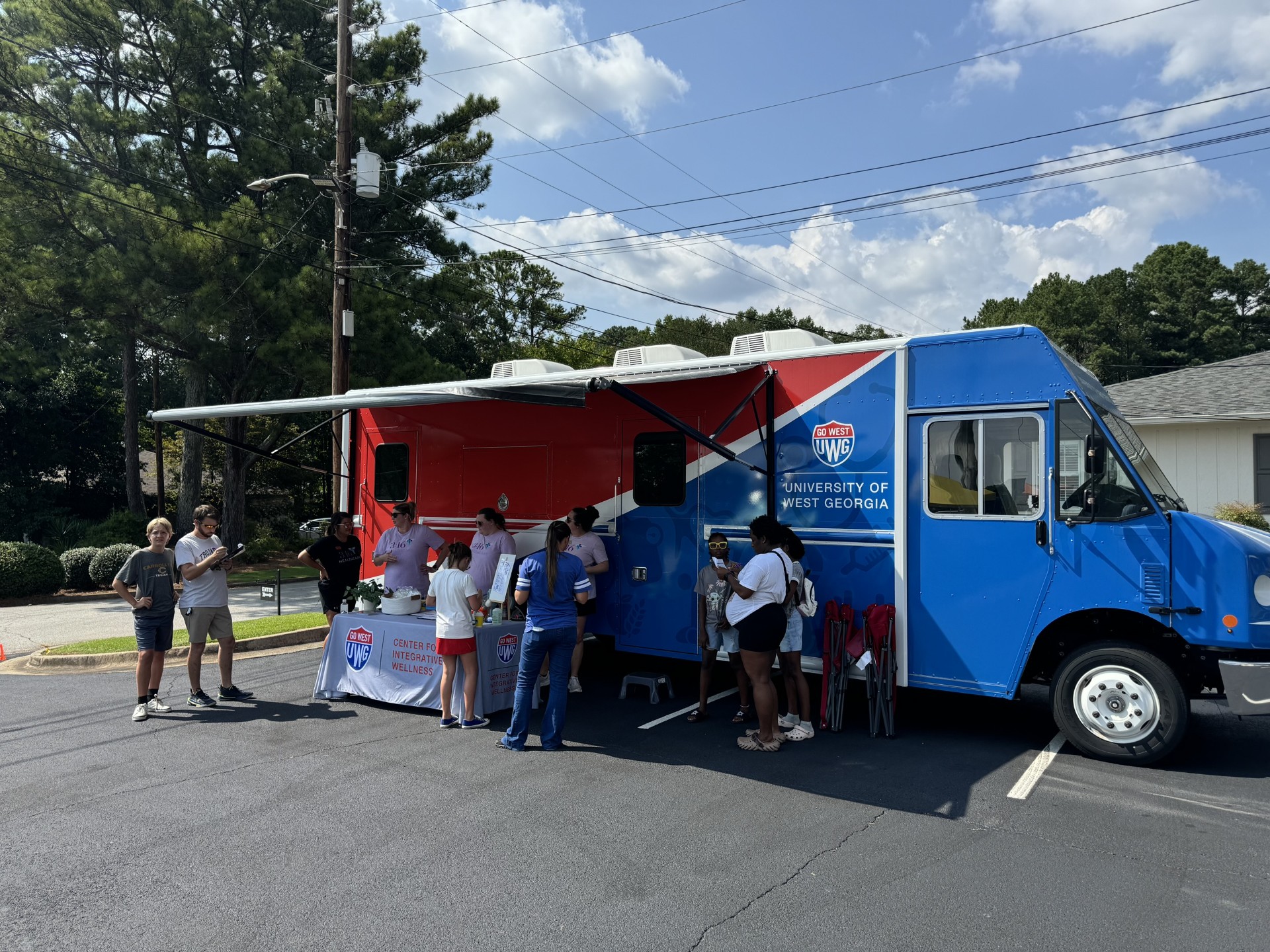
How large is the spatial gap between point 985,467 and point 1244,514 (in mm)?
13376

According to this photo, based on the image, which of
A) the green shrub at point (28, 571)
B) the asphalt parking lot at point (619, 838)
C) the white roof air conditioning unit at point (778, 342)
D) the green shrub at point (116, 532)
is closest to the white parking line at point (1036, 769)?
the asphalt parking lot at point (619, 838)

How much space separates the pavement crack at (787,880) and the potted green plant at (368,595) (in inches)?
199

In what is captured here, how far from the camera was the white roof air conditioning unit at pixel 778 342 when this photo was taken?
307 inches

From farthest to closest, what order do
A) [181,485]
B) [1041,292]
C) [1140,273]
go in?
[1041,292] → [1140,273] → [181,485]

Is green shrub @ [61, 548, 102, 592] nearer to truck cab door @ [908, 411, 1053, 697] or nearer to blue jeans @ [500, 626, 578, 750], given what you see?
blue jeans @ [500, 626, 578, 750]

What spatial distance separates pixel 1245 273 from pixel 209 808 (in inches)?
2047

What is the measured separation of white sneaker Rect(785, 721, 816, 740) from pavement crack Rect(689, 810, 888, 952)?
1.45 m

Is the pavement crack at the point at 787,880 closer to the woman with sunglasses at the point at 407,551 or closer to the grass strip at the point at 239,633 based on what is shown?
the woman with sunglasses at the point at 407,551

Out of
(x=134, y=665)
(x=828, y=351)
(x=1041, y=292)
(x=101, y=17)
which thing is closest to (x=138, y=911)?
(x=828, y=351)

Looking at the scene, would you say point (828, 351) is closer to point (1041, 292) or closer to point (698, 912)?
point (698, 912)

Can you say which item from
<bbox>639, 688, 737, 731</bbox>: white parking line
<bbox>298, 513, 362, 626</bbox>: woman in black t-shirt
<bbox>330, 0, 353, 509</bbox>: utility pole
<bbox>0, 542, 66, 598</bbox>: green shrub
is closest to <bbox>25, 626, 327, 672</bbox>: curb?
<bbox>298, 513, 362, 626</bbox>: woman in black t-shirt

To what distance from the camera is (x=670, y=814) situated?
211 inches

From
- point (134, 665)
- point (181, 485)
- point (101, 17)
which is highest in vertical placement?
point (101, 17)

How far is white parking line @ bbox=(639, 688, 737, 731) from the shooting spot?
740cm
